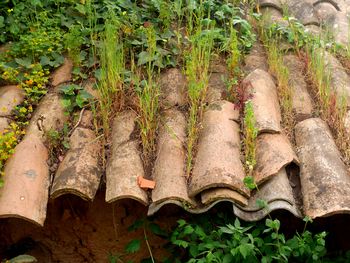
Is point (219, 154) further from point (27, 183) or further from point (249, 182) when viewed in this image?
point (27, 183)

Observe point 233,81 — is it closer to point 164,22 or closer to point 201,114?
point 201,114

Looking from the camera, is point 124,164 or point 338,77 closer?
point 124,164

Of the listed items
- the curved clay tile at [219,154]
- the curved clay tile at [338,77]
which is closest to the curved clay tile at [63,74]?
the curved clay tile at [219,154]

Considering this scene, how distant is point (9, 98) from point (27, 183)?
0.92m

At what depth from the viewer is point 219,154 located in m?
3.28

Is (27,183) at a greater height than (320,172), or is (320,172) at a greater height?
(320,172)

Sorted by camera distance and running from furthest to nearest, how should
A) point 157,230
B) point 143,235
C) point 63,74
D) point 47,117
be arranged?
point 63,74
point 143,235
point 47,117
point 157,230

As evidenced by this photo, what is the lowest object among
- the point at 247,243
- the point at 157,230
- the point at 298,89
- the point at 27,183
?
the point at 157,230

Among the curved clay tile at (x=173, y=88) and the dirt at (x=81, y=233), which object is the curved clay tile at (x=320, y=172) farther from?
the dirt at (x=81, y=233)

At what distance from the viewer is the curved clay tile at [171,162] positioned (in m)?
3.09

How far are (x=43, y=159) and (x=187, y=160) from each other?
902 millimetres

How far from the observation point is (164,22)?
4.44 meters

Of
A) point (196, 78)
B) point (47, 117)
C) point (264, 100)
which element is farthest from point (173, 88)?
point (47, 117)

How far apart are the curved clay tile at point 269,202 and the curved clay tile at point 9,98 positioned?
1.73m
